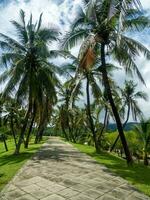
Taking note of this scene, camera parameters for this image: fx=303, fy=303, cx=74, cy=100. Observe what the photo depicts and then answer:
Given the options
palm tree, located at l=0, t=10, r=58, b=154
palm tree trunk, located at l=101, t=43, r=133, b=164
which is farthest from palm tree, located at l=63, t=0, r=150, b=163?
palm tree, located at l=0, t=10, r=58, b=154

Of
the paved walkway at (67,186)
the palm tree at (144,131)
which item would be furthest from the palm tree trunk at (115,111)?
the palm tree at (144,131)

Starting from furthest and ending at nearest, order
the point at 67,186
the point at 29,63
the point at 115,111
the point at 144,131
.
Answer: the point at 144,131 → the point at 29,63 → the point at 115,111 → the point at 67,186

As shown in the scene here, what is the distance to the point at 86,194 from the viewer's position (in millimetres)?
8211

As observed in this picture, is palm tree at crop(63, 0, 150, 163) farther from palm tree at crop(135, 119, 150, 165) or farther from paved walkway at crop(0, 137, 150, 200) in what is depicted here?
palm tree at crop(135, 119, 150, 165)

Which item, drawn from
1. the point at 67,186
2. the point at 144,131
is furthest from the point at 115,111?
the point at 144,131

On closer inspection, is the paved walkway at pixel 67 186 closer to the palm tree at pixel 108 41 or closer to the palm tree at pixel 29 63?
the palm tree at pixel 108 41

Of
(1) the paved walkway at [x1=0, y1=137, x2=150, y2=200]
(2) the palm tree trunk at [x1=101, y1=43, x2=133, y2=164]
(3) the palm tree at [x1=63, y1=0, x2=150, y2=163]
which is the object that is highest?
(3) the palm tree at [x1=63, y1=0, x2=150, y2=163]

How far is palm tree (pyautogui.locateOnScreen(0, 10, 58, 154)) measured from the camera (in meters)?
20.8

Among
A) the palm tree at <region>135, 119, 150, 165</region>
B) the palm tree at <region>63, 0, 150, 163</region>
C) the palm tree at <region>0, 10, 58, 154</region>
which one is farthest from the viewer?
the palm tree at <region>135, 119, 150, 165</region>

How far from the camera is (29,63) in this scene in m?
21.7

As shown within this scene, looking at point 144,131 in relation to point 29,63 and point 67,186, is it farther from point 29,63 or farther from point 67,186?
point 67,186

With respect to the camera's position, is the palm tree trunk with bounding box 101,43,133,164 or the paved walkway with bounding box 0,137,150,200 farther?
the palm tree trunk with bounding box 101,43,133,164

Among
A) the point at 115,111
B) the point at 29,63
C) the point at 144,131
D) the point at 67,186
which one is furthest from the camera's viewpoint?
the point at 144,131

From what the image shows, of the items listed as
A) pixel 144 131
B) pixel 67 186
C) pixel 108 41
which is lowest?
pixel 67 186
